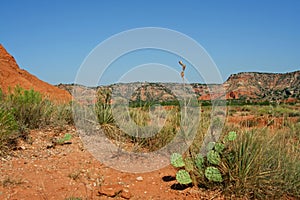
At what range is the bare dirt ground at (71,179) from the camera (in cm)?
352

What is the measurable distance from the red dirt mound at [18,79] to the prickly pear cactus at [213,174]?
33.2 feet

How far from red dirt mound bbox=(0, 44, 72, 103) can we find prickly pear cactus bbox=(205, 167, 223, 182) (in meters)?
10.1

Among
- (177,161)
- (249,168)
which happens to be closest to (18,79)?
(177,161)

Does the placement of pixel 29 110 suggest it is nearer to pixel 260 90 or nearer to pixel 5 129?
pixel 5 129

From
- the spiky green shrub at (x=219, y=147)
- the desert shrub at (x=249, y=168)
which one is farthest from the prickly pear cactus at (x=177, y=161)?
the spiky green shrub at (x=219, y=147)

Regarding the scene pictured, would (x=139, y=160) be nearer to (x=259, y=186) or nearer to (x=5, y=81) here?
Answer: (x=259, y=186)

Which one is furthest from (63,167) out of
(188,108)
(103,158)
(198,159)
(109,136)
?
(188,108)

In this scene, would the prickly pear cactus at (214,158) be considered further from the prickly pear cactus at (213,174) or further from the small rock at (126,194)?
the small rock at (126,194)

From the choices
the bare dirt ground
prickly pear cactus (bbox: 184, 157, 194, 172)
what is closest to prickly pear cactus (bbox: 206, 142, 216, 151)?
prickly pear cactus (bbox: 184, 157, 194, 172)

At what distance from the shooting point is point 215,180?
3.61 m

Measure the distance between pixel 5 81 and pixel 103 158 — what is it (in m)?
10.3

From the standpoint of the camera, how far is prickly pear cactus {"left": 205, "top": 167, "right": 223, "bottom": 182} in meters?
3.59

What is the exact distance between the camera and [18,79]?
14.0m

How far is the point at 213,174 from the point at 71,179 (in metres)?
1.81
